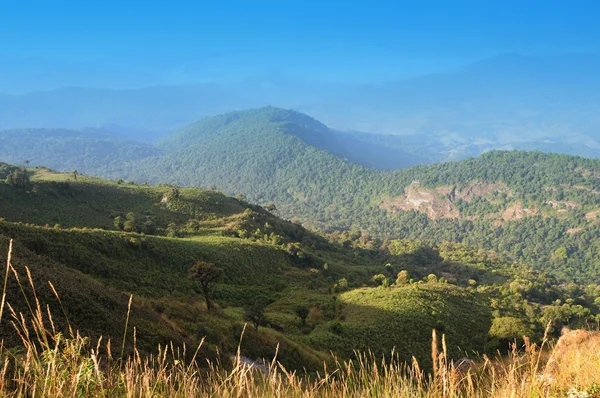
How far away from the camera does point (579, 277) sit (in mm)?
140375

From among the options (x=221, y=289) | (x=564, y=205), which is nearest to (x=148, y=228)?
(x=221, y=289)

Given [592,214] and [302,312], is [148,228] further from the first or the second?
[592,214]

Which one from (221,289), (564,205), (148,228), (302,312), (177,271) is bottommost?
(302,312)

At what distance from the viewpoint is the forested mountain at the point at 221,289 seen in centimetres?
1770

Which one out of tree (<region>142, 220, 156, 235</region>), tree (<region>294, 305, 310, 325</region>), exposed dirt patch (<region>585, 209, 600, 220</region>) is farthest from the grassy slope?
exposed dirt patch (<region>585, 209, 600, 220</region>)

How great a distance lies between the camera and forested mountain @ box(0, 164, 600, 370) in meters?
17.7

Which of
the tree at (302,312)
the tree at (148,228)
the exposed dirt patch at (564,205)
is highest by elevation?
the tree at (148,228)

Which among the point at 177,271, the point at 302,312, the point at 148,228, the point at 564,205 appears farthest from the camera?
the point at 564,205

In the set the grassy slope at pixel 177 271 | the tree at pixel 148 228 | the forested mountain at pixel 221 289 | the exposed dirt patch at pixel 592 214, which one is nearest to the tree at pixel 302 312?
the forested mountain at pixel 221 289

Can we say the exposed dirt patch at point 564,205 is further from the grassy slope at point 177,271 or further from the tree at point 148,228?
the tree at point 148,228

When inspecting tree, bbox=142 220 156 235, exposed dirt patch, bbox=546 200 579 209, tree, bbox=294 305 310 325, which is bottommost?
Result: tree, bbox=294 305 310 325

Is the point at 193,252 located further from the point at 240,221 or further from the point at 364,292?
the point at 240,221

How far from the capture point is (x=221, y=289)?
45.7 meters

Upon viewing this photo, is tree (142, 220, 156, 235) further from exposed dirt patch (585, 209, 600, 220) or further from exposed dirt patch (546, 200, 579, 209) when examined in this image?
exposed dirt patch (546, 200, 579, 209)
